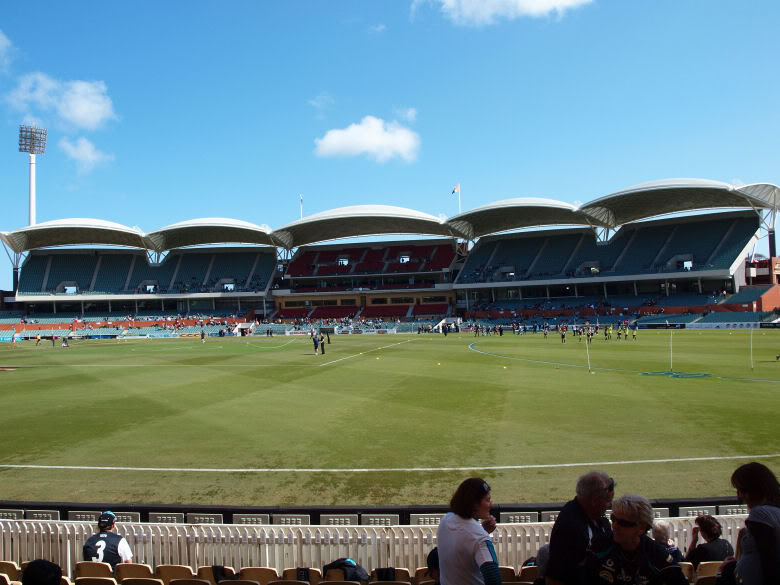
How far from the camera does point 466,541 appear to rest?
3.69 metres

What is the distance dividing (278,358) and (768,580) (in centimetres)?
3441

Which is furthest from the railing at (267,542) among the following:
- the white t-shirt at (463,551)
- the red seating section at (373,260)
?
the red seating section at (373,260)

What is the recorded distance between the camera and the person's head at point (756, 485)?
11.3 feet

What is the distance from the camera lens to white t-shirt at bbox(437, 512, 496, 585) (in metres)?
3.67

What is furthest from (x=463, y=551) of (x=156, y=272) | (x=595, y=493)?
(x=156, y=272)

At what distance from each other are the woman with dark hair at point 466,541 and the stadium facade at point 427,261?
67.7 metres

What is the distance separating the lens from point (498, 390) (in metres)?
20.1

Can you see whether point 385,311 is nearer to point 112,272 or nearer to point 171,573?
point 112,272

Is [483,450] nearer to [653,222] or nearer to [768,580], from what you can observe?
[768,580]

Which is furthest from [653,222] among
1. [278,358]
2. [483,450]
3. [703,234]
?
[483,450]

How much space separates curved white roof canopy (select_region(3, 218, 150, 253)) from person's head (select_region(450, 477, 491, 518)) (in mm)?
92188

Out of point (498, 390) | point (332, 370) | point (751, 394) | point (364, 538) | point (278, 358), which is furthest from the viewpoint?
point (278, 358)

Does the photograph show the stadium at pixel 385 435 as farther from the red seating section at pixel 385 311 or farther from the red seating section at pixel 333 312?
the red seating section at pixel 333 312

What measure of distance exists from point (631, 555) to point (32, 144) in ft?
378
